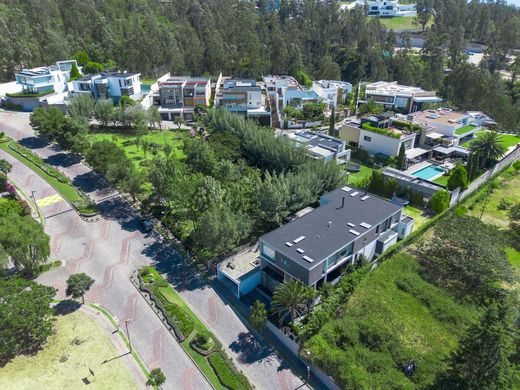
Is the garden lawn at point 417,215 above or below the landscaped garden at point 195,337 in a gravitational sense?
above

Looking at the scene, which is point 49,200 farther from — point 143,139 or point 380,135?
point 380,135

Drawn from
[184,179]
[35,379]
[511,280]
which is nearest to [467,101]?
[511,280]

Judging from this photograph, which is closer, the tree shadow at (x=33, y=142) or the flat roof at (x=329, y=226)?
the flat roof at (x=329, y=226)

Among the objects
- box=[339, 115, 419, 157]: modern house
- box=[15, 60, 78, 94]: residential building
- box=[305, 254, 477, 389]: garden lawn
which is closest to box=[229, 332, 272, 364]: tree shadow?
box=[305, 254, 477, 389]: garden lawn

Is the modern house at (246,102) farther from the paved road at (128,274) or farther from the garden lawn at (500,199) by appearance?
the garden lawn at (500,199)

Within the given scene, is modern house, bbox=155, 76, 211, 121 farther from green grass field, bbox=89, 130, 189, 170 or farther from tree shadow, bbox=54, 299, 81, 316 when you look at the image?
tree shadow, bbox=54, 299, 81, 316

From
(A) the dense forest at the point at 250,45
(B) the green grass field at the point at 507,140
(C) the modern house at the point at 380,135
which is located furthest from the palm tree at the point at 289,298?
(A) the dense forest at the point at 250,45

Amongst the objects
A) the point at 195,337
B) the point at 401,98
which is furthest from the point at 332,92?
the point at 195,337
